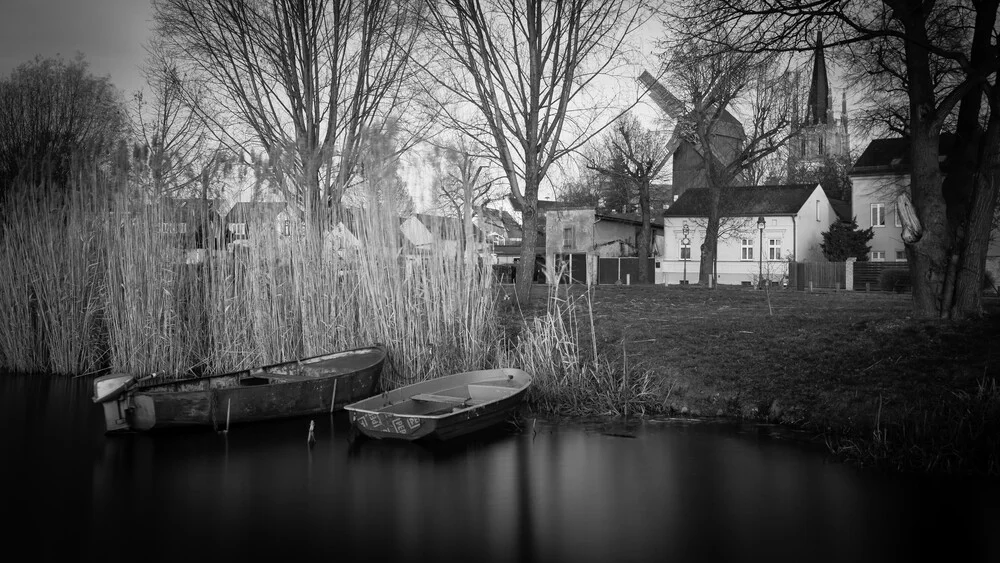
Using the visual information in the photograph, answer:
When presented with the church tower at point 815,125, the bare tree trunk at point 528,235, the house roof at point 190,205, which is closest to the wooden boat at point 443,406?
the house roof at point 190,205

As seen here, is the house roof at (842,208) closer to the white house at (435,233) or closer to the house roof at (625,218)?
the house roof at (625,218)

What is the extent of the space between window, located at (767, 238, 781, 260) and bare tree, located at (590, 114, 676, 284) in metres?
8.52

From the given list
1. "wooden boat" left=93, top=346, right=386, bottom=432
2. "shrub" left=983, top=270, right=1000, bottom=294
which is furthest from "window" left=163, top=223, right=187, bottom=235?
"shrub" left=983, top=270, right=1000, bottom=294

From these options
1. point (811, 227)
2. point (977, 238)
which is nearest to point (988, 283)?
point (811, 227)

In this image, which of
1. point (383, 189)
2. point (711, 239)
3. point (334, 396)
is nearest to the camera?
point (334, 396)

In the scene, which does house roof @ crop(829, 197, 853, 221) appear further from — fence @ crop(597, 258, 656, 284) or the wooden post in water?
the wooden post in water

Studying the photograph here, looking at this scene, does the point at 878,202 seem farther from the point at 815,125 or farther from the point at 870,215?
the point at 815,125

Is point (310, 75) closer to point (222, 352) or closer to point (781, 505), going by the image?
point (222, 352)

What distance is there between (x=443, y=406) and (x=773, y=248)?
123 ft

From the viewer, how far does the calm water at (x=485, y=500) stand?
6.63 meters

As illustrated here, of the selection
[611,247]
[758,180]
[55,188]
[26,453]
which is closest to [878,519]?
[26,453]

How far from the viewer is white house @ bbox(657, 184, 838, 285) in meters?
43.6

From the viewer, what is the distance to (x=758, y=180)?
51312mm

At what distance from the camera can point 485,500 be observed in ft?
26.2
